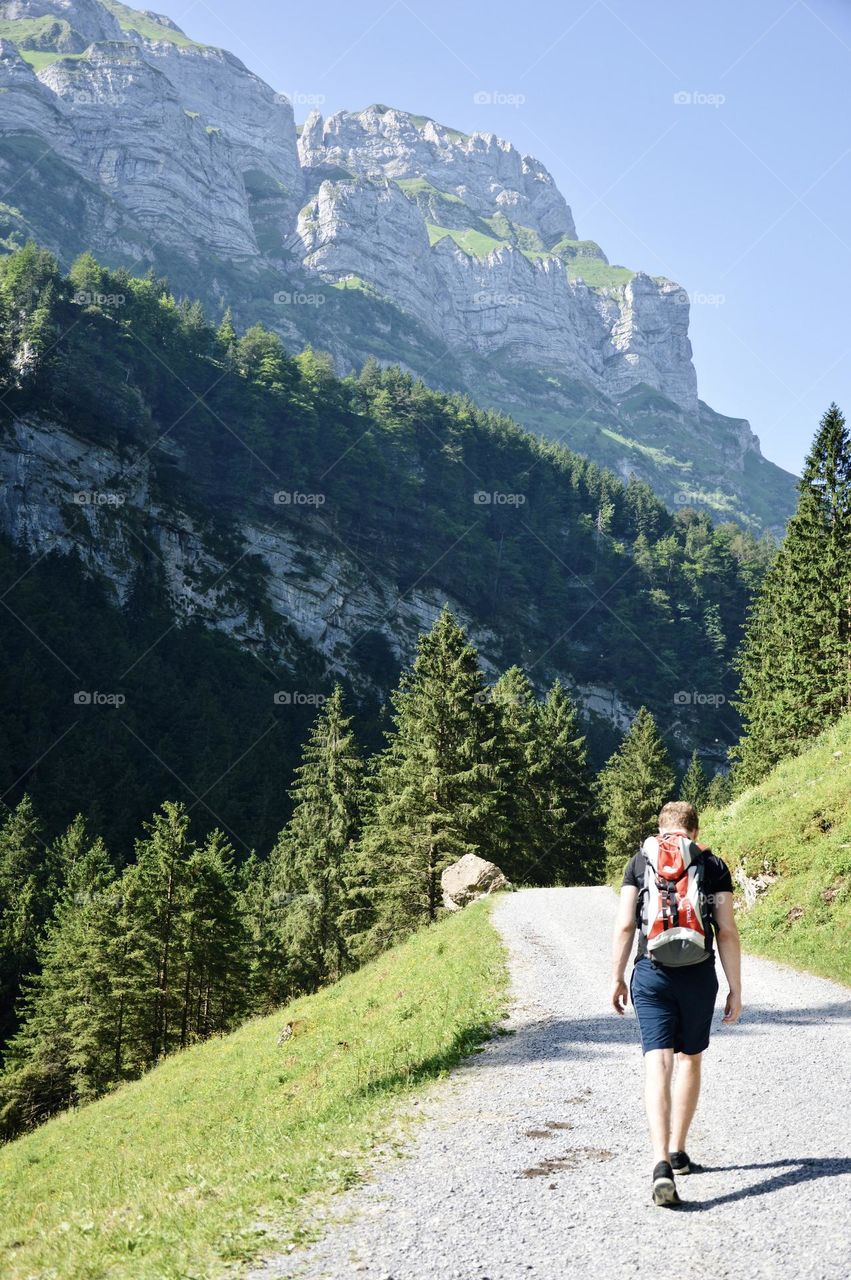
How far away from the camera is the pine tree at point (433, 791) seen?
105 ft

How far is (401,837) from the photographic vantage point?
32375 mm

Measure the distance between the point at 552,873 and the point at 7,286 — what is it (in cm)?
10824

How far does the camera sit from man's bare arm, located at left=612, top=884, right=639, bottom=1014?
6.04m

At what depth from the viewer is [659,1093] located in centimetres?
574

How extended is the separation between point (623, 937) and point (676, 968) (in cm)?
46

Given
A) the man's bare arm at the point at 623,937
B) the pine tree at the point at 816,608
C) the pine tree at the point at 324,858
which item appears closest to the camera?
the man's bare arm at the point at 623,937

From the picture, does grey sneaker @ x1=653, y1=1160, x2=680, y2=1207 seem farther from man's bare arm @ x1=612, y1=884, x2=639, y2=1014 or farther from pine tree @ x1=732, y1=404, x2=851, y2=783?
pine tree @ x1=732, y1=404, x2=851, y2=783

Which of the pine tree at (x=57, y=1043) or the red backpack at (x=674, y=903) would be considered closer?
the red backpack at (x=674, y=903)

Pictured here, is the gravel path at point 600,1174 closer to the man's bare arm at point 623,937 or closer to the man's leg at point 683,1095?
the man's leg at point 683,1095

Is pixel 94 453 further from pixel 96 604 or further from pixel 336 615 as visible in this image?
pixel 336 615

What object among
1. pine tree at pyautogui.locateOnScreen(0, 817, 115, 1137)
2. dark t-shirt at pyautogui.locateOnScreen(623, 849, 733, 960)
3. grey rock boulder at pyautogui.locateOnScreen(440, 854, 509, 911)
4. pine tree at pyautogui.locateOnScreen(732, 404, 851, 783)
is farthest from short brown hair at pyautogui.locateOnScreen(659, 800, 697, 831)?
pine tree at pyautogui.locateOnScreen(0, 817, 115, 1137)

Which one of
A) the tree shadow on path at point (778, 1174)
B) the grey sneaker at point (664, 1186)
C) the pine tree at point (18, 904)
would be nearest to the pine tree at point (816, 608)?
the tree shadow on path at point (778, 1174)

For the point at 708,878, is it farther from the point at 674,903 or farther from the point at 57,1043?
the point at 57,1043

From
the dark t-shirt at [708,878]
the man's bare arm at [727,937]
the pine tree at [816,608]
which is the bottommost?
the man's bare arm at [727,937]
